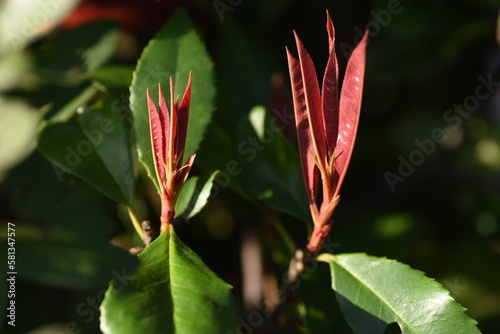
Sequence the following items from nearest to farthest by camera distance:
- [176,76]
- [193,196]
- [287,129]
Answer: [193,196]
[176,76]
[287,129]

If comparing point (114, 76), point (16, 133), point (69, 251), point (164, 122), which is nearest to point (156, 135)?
point (164, 122)

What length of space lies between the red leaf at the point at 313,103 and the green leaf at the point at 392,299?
16cm

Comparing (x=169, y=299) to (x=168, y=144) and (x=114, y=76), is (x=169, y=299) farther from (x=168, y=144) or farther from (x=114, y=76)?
(x=114, y=76)

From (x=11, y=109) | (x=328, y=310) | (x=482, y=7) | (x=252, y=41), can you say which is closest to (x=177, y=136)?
(x=328, y=310)

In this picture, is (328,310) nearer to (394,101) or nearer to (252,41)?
(252,41)

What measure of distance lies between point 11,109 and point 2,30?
0.47ft

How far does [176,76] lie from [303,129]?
0.26m

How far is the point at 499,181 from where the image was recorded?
138 centimetres

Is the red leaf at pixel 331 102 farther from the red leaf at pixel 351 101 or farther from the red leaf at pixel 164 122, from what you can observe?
the red leaf at pixel 164 122

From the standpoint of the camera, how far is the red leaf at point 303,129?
2.20 feet

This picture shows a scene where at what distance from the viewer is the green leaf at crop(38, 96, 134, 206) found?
0.83 metres

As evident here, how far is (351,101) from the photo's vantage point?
26.7 inches

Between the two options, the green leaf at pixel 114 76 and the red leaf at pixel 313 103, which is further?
the green leaf at pixel 114 76

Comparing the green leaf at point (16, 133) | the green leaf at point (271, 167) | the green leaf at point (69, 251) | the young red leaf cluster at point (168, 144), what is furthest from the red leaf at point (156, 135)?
the green leaf at point (16, 133)
